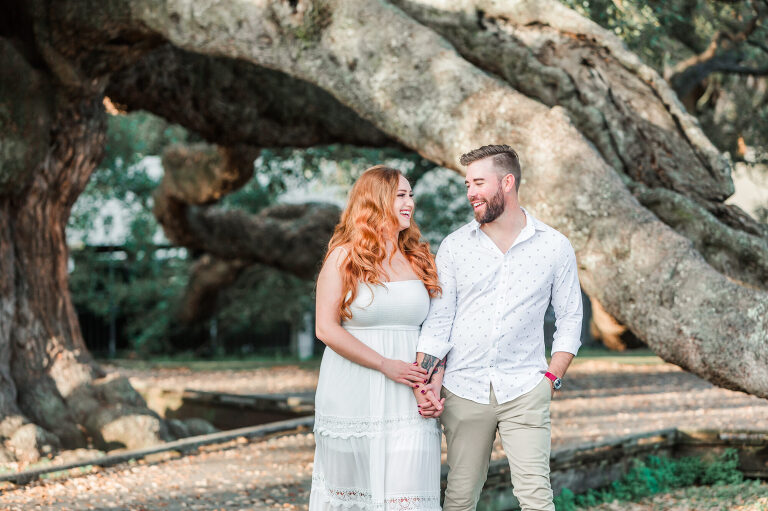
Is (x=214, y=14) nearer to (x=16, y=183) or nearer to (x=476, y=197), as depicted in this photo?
(x=16, y=183)

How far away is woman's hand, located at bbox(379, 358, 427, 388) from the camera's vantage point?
134 inches

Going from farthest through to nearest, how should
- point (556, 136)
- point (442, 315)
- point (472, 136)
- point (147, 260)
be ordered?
point (147, 260) < point (472, 136) < point (556, 136) < point (442, 315)

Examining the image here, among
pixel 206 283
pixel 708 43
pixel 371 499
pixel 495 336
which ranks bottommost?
pixel 206 283

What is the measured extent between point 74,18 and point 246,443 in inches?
146

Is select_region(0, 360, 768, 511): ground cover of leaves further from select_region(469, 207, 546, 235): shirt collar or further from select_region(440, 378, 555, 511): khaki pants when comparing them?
select_region(469, 207, 546, 235): shirt collar

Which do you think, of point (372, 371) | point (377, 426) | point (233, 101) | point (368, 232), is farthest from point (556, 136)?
point (233, 101)

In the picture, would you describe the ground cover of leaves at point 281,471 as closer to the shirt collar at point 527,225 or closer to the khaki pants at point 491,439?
the khaki pants at point 491,439

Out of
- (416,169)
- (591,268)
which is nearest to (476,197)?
(591,268)

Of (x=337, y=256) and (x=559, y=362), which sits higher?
(x=337, y=256)

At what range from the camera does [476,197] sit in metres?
3.50

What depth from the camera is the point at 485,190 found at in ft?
11.4

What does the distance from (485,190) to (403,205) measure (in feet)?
1.09

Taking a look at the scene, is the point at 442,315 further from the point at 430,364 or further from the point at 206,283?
the point at 206,283

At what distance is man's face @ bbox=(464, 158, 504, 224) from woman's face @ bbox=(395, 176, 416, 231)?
0.82 feet
